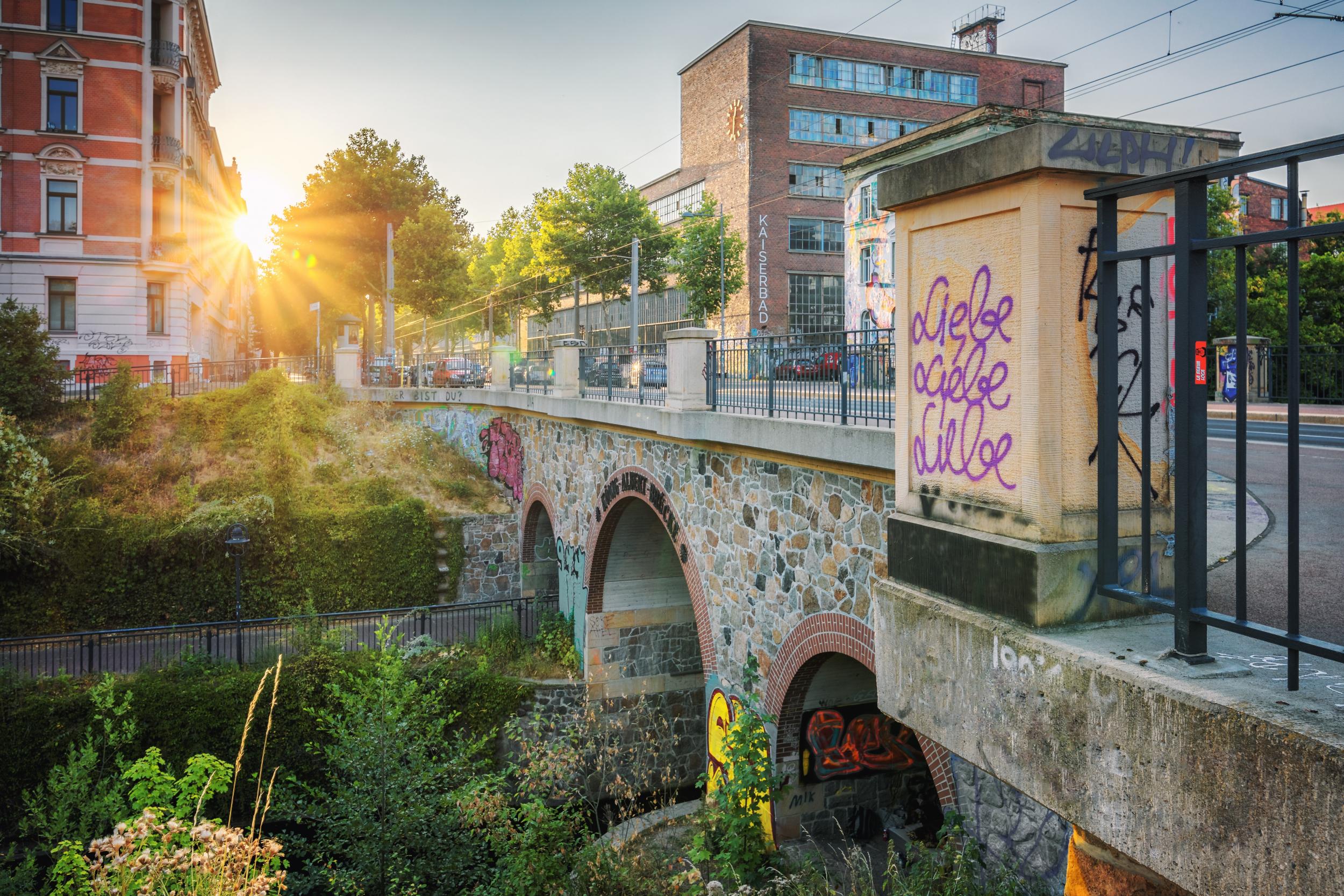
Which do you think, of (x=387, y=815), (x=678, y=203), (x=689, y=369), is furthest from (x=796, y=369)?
(x=678, y=203)

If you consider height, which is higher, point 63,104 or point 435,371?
point 63,104

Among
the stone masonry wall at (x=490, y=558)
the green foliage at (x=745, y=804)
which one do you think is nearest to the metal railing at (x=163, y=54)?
the stone masonry wall at (x=490, y=558)

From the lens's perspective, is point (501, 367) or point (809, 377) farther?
point (501, 367)

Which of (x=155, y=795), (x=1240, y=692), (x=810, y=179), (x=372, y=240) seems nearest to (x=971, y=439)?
(x=1240, y=692)

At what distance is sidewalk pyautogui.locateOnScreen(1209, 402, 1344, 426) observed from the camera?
1177cm

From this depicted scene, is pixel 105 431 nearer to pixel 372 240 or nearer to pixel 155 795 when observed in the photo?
pixel 155 795

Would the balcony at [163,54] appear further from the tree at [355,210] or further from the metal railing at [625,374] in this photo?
the metal railing at [625,374]

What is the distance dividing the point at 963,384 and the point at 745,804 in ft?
22.3

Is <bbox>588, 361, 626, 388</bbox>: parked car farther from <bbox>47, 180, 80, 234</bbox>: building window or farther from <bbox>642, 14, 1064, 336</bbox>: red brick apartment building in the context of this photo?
<bbox>642, 14, 1064, 336</bbox>: red brick apartment building

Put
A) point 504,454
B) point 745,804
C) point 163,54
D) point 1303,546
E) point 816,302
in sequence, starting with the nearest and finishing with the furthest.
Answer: point 1303,546
point 745,804
point 504,454
point 163,54
point 816,302

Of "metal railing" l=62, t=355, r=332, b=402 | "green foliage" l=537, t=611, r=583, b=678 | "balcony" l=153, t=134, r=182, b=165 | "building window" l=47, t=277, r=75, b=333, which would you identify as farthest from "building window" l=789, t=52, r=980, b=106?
"green foliage" l=537, t=611, r=583, b=678

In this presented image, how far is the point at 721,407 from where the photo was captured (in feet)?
33.4

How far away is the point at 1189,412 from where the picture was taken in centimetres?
243

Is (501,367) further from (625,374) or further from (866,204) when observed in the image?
(866,204)
